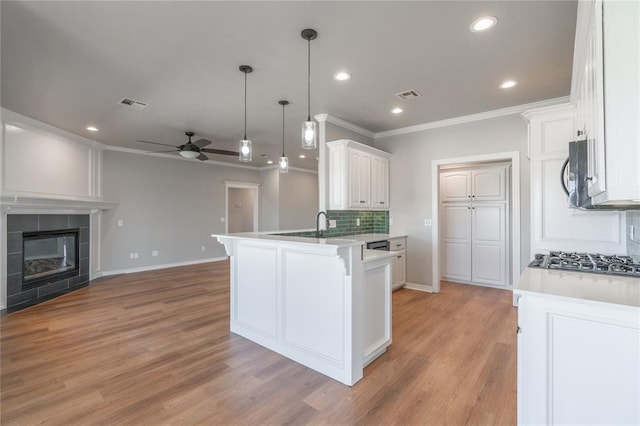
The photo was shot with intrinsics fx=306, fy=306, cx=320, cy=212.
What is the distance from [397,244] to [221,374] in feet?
10.7

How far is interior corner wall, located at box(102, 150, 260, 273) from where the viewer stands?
6.36 meters

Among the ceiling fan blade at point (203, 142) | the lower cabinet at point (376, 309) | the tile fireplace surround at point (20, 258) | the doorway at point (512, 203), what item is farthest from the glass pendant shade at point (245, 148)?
the tile fireplace surround at point (20, 258)

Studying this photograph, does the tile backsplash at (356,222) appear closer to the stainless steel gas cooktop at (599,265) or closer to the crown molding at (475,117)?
the crown molding at (475,117)

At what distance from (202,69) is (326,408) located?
3149 mm

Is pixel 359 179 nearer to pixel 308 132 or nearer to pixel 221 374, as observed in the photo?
pixel 308 132

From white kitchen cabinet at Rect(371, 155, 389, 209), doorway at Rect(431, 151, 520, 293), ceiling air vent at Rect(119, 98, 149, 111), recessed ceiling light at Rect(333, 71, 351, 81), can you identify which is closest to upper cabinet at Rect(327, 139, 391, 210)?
white kitchen cabinet at Rect(371, 155, 389, 209)

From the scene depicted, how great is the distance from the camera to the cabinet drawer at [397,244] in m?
4.73

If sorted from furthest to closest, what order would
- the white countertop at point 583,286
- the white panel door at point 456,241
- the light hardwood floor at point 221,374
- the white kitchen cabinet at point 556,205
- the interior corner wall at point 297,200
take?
the interior corner wall at point 297,200, the white panel door at point 456,241, the white kitchen cabinet at point 556,205, the light hardwood floor at point 221,374, the white countertop at point 583,286

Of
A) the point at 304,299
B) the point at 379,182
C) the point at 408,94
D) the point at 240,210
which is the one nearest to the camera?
the point at 304,299

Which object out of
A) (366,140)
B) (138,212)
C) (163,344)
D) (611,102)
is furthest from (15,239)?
Answer: (611,102)

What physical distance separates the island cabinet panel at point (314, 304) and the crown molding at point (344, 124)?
7.98 feet

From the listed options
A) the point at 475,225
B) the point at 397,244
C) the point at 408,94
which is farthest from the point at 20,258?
the point at 475,225

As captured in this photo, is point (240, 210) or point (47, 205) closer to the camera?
point (47, 205)

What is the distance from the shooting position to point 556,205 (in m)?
2.88
